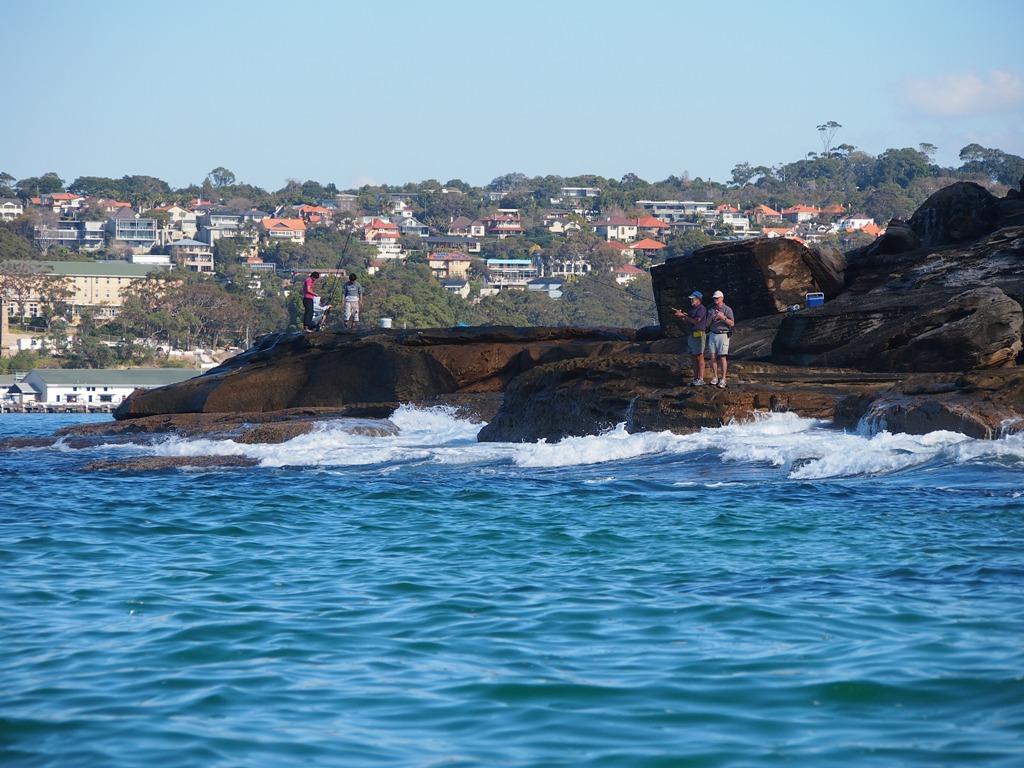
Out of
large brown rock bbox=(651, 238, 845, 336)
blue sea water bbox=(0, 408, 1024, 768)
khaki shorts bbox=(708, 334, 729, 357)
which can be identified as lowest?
blue sea water bbox=(0, 408, 1024, 768)

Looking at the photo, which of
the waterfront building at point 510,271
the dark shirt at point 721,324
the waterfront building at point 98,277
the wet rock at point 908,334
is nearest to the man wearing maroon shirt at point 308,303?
the wet rock at point 908,334

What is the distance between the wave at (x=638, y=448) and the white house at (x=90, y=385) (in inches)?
2454

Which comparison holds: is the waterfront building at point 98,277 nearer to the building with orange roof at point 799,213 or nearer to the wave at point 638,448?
the building with orange roof at point 799,213

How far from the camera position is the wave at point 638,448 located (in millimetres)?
16859

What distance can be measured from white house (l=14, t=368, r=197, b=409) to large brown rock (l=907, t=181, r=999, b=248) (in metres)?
63.6

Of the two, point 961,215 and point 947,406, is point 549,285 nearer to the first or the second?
point 961,215

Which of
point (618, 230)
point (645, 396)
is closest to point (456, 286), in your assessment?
point (618, 230)

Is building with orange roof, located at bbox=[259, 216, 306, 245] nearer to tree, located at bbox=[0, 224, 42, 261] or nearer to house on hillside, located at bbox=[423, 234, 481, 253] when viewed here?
house on hillside, located at bbox=[423, 234, 481, 253]

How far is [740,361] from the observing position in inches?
902

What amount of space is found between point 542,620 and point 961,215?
2043 cm

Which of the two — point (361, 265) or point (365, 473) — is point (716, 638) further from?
point (361, 265)

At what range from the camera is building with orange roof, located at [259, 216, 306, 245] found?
185 meters

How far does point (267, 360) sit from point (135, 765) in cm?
2507

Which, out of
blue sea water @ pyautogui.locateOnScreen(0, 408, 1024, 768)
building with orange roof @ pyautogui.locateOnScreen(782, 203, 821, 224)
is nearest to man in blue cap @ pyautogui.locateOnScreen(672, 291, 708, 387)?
blue sea water @ pyautogui.locateOnScreen(0, 408, 1024, 768)
